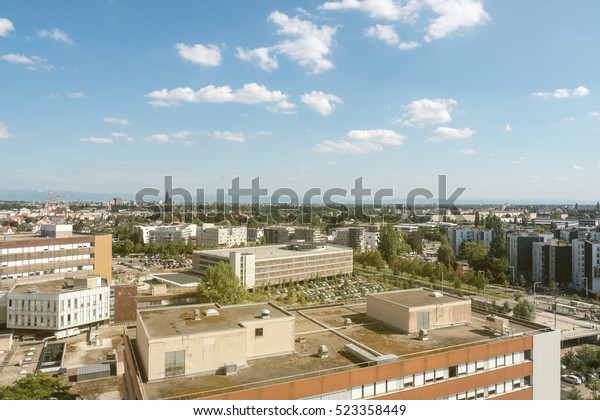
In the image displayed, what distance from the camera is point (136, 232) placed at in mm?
75562

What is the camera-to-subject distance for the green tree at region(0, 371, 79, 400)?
37.9 feet

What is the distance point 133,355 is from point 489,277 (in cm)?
4543

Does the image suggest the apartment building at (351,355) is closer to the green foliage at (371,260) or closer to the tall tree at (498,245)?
the green foliage at (371,260)

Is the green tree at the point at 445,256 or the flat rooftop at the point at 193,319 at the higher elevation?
the flat rooftop at the point at 193,319

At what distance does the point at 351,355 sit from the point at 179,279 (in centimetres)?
3288

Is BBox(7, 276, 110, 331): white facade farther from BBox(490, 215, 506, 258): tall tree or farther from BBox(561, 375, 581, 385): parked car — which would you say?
BBox(490, 215, 506, 258): tall tree

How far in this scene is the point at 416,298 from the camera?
45.1 feet

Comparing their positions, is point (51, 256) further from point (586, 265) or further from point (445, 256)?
point (586, 265)

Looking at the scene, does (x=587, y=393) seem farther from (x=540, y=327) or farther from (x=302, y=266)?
(x=302, y=266)

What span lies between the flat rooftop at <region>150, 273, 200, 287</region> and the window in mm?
28291

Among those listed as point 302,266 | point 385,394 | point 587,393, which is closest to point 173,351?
point 385,394

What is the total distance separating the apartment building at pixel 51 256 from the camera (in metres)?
29.2

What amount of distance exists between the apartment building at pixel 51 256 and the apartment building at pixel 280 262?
37.2 feet

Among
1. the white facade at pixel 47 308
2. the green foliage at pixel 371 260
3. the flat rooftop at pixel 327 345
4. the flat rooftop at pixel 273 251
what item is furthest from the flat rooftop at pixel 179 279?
the flat rooftop at pixel 327 345
